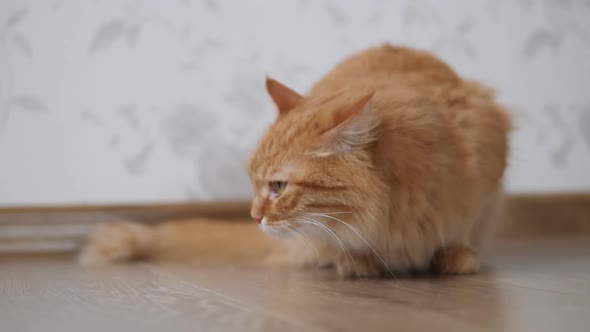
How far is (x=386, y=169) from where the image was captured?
4.00 feet

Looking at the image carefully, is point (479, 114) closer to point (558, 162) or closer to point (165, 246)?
point (165, 246)

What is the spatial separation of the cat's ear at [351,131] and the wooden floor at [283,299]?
284 mm

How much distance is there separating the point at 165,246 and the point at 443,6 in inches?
52.7

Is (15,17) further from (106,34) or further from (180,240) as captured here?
(180,240)

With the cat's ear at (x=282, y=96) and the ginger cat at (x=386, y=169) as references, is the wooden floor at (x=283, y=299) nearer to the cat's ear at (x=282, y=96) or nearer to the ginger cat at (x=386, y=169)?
the ginger cat at (x=386, y=169)

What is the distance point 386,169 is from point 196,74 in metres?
0.96

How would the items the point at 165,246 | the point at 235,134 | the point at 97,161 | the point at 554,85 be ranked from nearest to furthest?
the point at 165,246 → the point at 97,161 → the point at 235,134 → the point at 554,85

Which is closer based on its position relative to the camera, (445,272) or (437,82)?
(445,272)

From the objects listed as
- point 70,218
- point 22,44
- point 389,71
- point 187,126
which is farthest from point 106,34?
point 389,71

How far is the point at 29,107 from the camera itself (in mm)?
1801

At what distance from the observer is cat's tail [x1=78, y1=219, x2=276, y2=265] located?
5.49 ft

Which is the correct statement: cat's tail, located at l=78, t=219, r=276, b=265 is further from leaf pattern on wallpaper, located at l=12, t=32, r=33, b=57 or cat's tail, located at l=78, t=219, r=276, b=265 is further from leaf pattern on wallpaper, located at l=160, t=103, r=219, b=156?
leaf pattern on wallpaper, located at l=12, t=32, r=33, b=57

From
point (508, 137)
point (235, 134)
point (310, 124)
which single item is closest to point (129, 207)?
point (235, 134)

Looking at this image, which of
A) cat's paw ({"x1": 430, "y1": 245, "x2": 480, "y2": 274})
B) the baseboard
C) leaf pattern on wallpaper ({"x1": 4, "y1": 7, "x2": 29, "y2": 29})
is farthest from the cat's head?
leaf pattern on wallpaper ({"x1": 4, "y1": 7, "x2": 29, "y2": 29})
